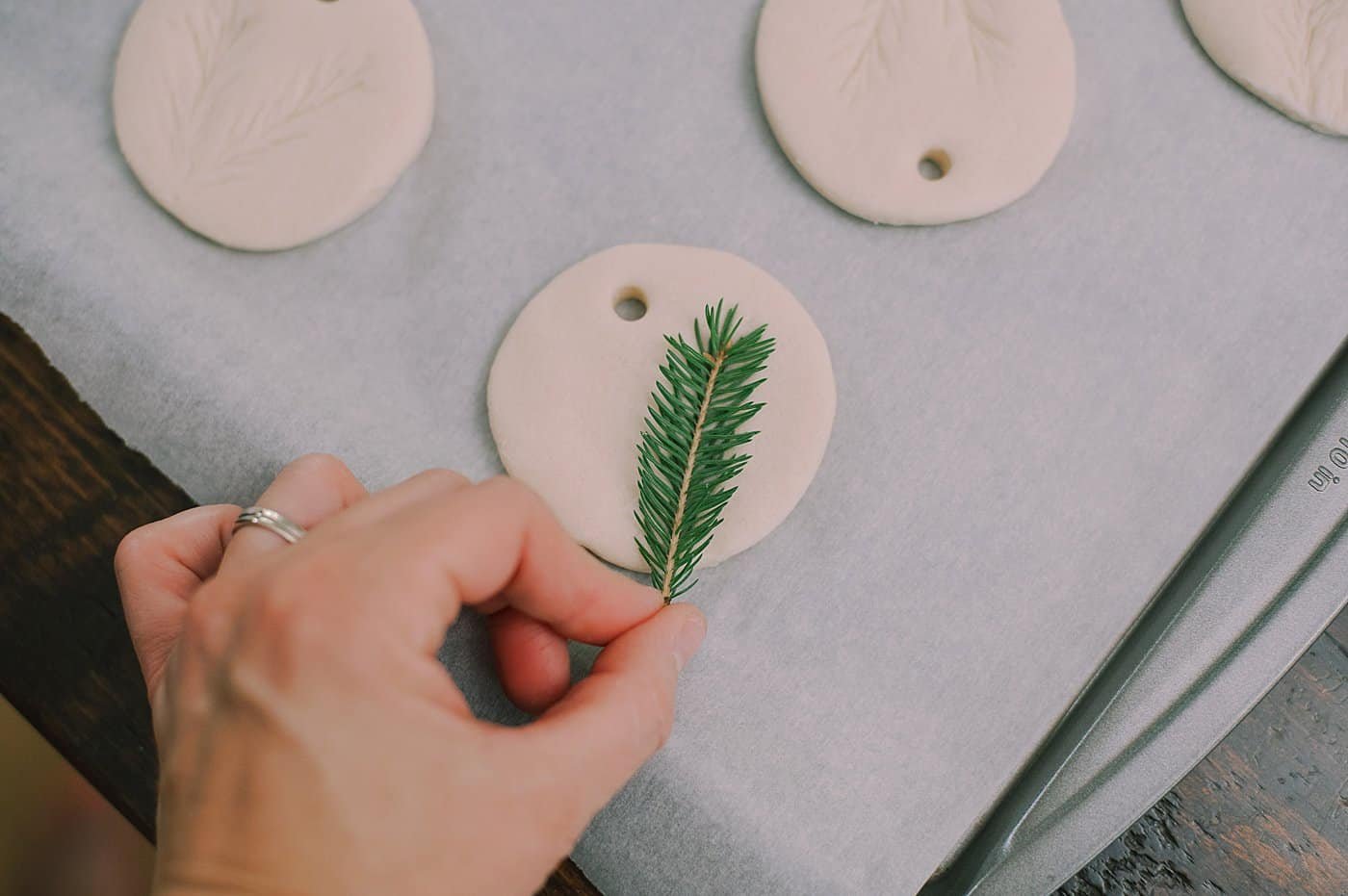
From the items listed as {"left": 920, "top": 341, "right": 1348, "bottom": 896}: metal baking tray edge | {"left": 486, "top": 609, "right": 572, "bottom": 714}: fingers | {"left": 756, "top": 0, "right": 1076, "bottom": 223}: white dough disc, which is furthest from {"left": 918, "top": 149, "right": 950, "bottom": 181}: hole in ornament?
{"left": 486, "top": 609, "right": 572, "bottom": 714}: fingers

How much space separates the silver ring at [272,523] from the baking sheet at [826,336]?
0.17 metres

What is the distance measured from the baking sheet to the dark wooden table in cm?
5

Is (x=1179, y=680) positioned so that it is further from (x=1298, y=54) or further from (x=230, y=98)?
(x=230, y=98)

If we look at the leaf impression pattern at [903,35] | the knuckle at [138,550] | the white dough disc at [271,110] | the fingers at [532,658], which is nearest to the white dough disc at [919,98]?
the leaf impression pattern at [903,35]

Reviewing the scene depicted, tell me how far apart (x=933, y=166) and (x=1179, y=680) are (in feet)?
1.32

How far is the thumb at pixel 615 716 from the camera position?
1.24ft

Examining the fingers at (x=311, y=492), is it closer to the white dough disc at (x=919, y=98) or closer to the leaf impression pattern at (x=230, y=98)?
the leaf impression pattern at (x=230, y=98)

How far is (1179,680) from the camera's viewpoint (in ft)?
2.00

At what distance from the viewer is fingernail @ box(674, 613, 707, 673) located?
19.4 inches

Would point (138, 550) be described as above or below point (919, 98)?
below

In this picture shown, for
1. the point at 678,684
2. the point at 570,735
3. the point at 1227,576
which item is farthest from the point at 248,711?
the point at 1227,576

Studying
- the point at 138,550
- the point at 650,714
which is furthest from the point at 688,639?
the point at 138,550

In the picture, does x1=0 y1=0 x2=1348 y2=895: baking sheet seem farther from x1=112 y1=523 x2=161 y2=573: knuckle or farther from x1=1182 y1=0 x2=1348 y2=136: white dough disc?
x1=112 y1=523 x2=161 y2=573: knuckle

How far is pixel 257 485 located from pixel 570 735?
0.35 metres
